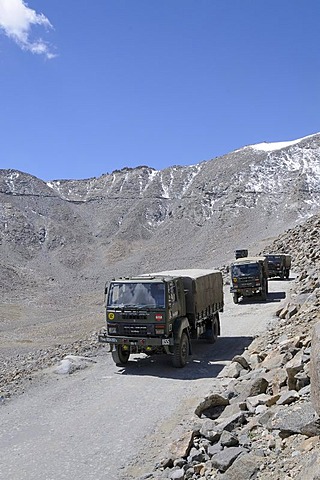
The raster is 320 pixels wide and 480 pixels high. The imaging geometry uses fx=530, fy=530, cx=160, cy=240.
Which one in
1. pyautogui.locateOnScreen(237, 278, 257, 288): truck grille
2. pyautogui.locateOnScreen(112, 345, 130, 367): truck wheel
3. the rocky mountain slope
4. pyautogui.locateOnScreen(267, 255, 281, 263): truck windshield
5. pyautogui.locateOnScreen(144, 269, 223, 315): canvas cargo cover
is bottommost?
pyautogui.locateOnScreen(112, 345, 130, 367): truck wheel

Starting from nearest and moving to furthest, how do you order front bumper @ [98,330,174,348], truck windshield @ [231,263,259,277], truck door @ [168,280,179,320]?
1. front bumper @ [98,330,174,348]
2. truck door @ [168,280,179,320]
3. truck windshield @ [231,263,259,277]

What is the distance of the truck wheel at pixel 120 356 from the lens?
1578 centimetres

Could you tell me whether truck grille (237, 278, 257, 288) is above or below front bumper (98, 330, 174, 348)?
above

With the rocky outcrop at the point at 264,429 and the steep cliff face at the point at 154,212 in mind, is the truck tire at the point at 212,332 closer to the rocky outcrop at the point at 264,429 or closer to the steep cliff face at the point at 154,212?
the rocky outcrop at the point at 264,429

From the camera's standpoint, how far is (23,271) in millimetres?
71250

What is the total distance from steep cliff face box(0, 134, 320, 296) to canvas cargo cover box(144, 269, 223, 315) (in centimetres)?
4541

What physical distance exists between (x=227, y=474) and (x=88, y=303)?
1532 inches

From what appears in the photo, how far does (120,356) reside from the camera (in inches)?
626

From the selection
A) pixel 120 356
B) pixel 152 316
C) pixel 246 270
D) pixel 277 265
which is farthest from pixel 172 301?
pixel 277 265

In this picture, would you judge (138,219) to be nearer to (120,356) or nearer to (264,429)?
(120,356)

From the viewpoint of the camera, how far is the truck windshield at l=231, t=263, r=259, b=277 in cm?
3175

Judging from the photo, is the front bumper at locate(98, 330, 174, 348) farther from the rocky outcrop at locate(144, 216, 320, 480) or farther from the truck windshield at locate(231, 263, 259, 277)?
the truck windshield at locate(231, 263, 259, 277)

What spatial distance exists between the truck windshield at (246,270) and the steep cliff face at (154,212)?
33238 millimetres

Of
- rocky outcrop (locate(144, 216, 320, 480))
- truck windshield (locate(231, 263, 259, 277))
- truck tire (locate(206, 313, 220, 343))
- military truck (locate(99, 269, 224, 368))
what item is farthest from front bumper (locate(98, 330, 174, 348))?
truck windshield (locate(231, 263, 259, 277))
